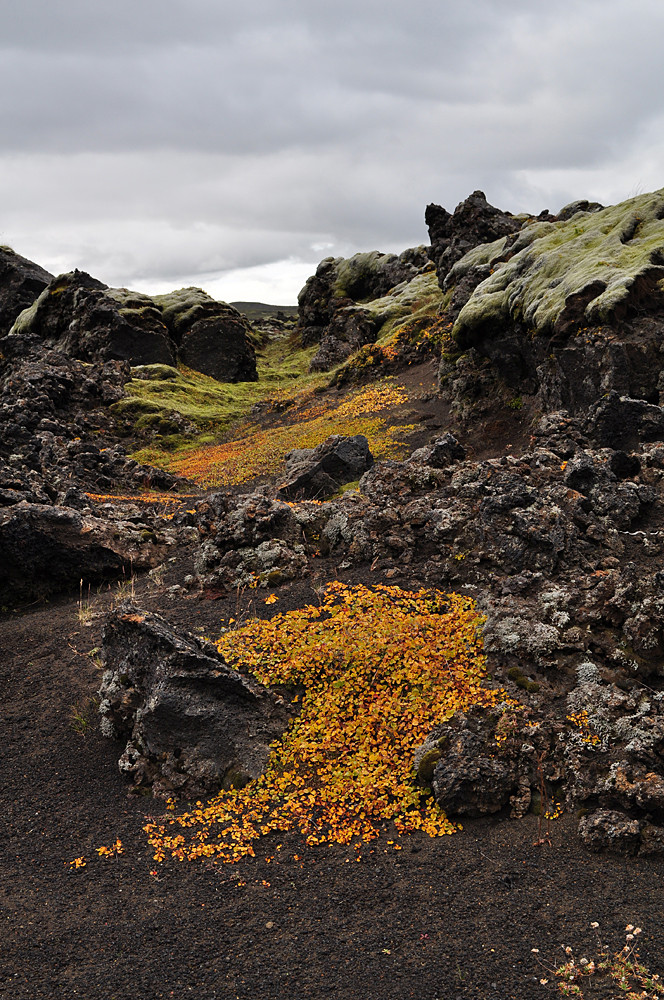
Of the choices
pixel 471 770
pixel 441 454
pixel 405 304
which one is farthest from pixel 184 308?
pixel 471 770

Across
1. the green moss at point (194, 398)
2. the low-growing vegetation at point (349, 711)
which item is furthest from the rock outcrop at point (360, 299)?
the low-growing vegetation at point (349, 711)

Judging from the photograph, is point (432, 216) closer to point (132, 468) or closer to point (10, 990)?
point (132, 468)

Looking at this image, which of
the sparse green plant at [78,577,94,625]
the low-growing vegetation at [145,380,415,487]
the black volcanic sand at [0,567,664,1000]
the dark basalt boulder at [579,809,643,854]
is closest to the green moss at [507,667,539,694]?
the black volcanic sand at [0,567,664,1000]

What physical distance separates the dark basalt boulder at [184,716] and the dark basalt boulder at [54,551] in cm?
824

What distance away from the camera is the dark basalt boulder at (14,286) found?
8044cm

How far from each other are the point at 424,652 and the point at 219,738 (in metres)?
4.54

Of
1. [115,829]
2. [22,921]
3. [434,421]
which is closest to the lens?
[22,921]

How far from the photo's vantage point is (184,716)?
11867mm

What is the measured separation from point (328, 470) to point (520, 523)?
13215mm

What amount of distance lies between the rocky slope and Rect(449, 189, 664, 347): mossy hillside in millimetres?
119

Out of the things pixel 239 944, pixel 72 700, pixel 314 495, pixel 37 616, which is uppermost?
pixel 314 495

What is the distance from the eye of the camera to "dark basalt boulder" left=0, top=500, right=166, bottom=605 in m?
19.4

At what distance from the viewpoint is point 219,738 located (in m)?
11.9

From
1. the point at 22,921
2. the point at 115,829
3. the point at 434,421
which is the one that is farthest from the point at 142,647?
the point at 434,421
